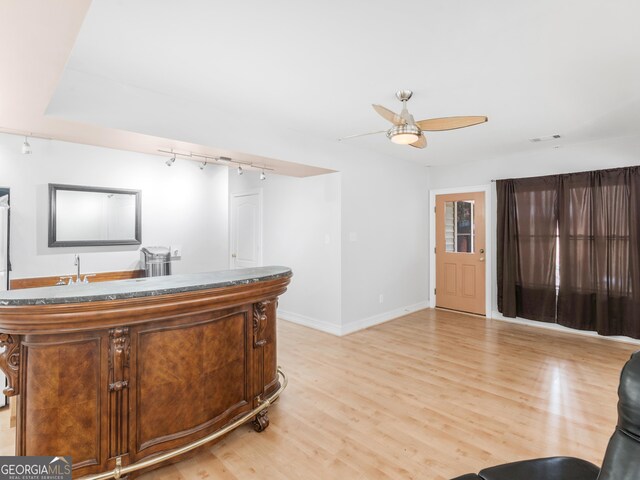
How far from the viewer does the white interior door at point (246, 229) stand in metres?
5.66

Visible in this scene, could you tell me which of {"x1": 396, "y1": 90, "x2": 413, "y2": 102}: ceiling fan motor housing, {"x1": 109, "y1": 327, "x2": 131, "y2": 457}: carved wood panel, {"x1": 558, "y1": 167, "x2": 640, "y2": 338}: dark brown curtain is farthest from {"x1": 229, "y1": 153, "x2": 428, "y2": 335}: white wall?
{"x1": 109, "y1": 327, "x2": 131, "y2": 457}: carved wood panel

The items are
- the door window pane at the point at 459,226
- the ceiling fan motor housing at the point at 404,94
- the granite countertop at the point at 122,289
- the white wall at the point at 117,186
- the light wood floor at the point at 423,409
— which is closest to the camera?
the granite countertop at the point at 122,289

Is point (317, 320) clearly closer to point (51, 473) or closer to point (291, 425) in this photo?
point (291, 425)

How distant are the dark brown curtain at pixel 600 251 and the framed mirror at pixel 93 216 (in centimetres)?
584

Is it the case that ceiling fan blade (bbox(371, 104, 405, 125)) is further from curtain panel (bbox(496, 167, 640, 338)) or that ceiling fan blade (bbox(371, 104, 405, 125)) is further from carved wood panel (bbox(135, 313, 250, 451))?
curtain panel (bbox(496, 167, 640, 338))

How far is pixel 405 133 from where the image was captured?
8.16 ft

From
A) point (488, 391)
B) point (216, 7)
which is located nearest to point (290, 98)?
point (216, 7)

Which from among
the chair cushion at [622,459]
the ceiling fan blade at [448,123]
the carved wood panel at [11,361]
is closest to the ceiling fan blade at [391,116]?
the ceiling fan blade at [448,123]

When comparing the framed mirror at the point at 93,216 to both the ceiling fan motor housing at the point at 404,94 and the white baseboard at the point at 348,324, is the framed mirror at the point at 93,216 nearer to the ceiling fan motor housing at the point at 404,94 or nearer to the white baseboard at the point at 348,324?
the white baseboard at the point at 348,324

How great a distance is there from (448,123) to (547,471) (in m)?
2.20

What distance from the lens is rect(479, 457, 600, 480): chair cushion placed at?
1.19 m

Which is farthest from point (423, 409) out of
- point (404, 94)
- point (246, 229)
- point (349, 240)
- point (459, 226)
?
point (246, 229)

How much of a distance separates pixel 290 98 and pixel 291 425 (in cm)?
262

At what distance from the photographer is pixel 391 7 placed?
1.76 metres
